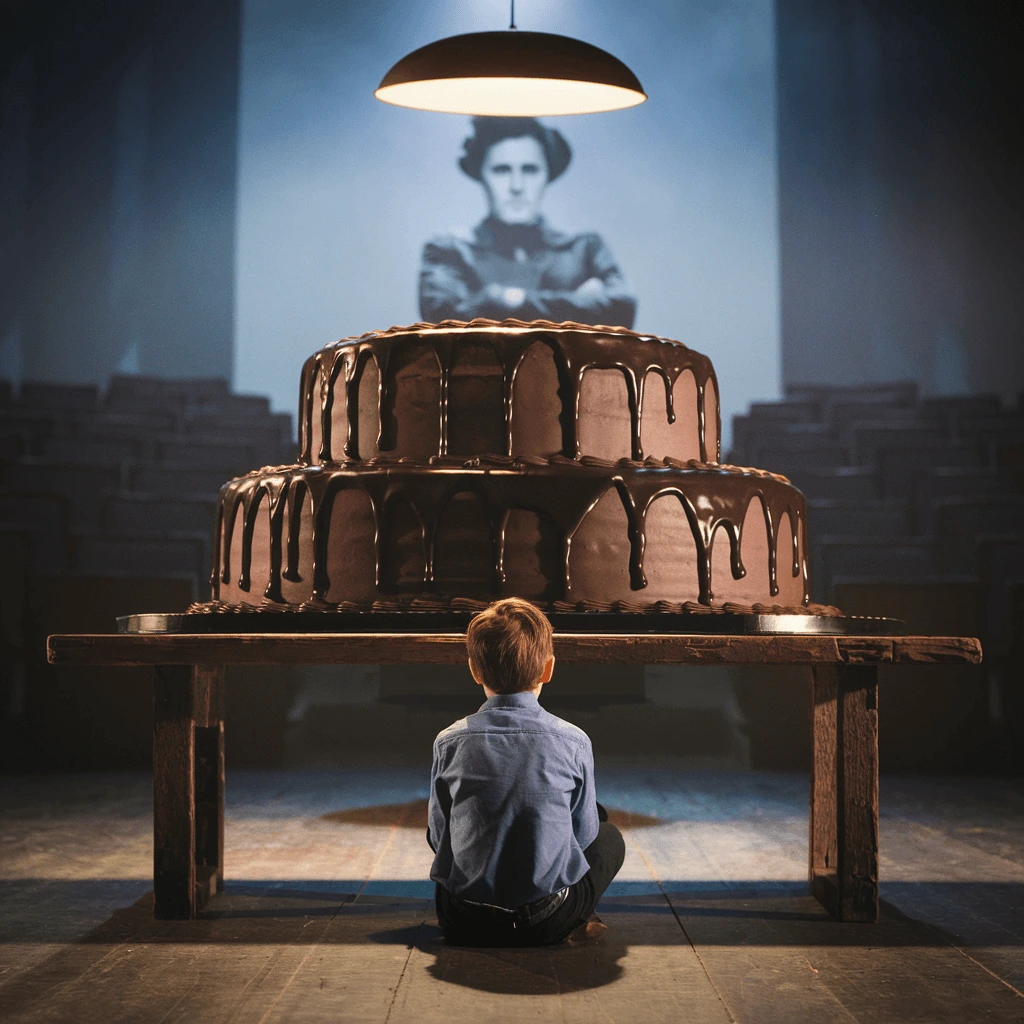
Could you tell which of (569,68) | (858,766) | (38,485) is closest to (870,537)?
(569,68)

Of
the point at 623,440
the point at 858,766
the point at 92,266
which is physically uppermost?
the point at 92,266

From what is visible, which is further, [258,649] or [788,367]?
[788,367]

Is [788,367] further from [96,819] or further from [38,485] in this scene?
[96,819]

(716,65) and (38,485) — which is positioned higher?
(716,65)

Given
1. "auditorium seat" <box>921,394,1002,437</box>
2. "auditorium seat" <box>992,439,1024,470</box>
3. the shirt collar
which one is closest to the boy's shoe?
the shirt collar

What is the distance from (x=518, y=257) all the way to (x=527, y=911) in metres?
7.93

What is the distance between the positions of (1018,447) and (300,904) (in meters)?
5.50

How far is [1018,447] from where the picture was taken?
7242mm

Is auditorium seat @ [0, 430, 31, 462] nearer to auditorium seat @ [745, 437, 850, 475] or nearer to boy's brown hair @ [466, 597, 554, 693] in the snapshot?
auditorium seat @ [745, 437, 850, 475]

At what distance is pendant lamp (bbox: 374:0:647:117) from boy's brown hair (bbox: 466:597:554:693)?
7.07 feet

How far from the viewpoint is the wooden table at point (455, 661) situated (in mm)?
2727

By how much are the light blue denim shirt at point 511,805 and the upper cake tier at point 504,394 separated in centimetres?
88

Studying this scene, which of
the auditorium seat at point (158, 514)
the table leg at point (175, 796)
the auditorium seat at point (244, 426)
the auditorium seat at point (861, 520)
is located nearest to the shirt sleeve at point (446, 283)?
the auditorium seat at point (244, 426)

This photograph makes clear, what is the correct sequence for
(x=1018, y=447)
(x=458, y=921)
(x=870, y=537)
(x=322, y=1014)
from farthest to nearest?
1. (x=1018, y=447)
2. (x=870, y=537)
3. (x=458, y=921)
4. (x=322, y=1014)
